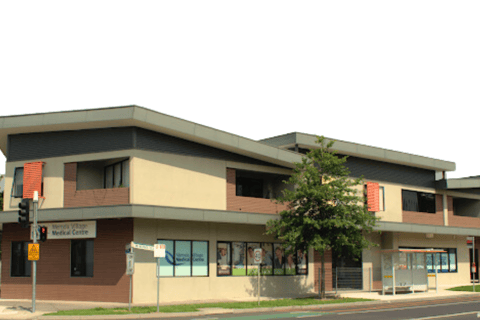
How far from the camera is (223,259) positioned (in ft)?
96.6

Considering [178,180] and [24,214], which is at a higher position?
[178,180]

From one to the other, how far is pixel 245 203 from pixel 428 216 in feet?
55.4

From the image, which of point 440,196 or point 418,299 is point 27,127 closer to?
point 418,299

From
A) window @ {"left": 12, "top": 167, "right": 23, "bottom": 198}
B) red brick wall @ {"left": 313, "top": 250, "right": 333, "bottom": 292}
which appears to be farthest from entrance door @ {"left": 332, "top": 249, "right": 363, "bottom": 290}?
window @ {"left": 12, "top": 167, "right": 23, "bottom": 198}

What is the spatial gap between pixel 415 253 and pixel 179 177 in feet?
50.9

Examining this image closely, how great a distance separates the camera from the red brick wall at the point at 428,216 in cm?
3928

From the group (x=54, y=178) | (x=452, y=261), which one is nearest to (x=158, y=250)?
(x=54, y=178)

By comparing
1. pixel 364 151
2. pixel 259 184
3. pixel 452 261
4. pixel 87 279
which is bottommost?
pixel 452 261

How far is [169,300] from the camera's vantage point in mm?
26719

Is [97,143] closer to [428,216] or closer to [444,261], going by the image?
[428,216]

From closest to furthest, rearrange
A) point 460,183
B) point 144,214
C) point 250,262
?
1. point 144,214
2. point 250,262
3. point 460,183

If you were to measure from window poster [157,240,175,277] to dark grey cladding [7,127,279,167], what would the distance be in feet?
14.7

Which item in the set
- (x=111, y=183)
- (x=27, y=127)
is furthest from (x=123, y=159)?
(x=27, y=127)

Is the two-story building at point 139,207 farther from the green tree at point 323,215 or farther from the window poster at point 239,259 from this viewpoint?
the green tree at point 323,215
